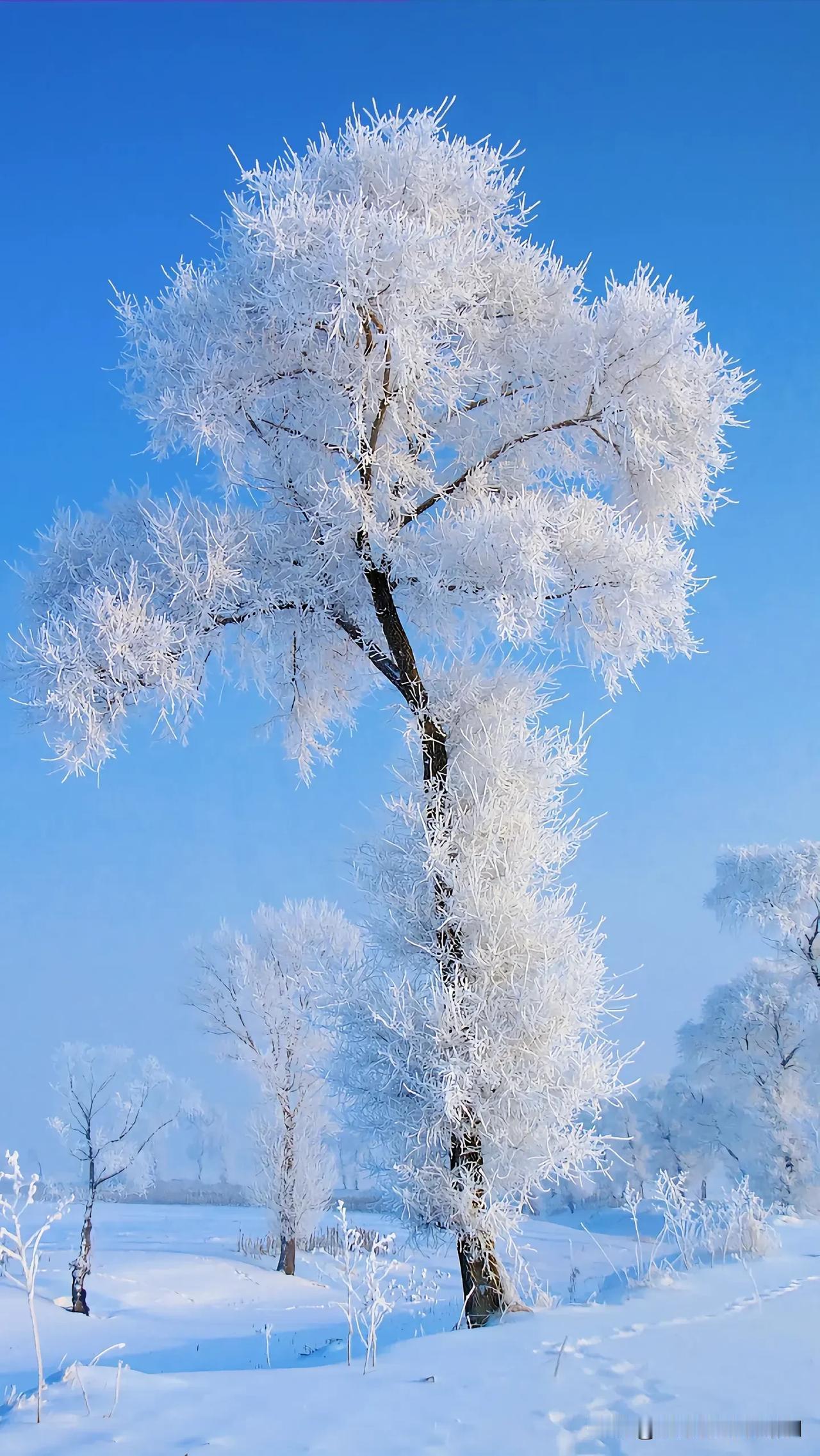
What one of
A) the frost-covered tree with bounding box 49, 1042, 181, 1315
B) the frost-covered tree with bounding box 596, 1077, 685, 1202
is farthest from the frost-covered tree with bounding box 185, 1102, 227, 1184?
the frost-covered tree with bounding box 49, 1042, 181, 1315

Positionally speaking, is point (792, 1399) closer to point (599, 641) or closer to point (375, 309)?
point (599, 641)

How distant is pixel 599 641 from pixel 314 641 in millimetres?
2031

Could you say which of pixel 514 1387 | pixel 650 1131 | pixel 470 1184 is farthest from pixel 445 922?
pixel 650 1131

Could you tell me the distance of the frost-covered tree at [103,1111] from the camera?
1432 centimetres

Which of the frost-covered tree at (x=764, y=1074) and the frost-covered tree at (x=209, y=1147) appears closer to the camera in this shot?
the frost-covered tree at (x=764, y=1074)

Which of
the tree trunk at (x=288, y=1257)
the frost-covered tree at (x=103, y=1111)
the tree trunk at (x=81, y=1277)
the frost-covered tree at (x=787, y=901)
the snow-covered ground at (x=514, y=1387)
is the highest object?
the frost-covered tree at (x=787, y=901)

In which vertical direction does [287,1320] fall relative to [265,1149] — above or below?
below

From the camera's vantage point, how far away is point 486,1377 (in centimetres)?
289

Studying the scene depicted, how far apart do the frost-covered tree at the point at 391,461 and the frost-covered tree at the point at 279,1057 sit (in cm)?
1271

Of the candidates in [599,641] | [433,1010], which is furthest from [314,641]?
[433,1010]

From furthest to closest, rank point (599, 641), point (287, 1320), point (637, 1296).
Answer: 1. point (287, 1320)
2. point (599, 641)
3. point (637, 1296)

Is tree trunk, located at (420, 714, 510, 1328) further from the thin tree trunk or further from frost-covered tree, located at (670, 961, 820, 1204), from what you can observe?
the thin tree trunk

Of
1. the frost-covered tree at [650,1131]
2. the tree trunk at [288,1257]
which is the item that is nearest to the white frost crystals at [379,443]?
the tree trunk at [288,1257]

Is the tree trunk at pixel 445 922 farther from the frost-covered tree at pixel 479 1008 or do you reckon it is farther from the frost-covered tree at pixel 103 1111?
the frost-covered tree at pixel 103 1111
